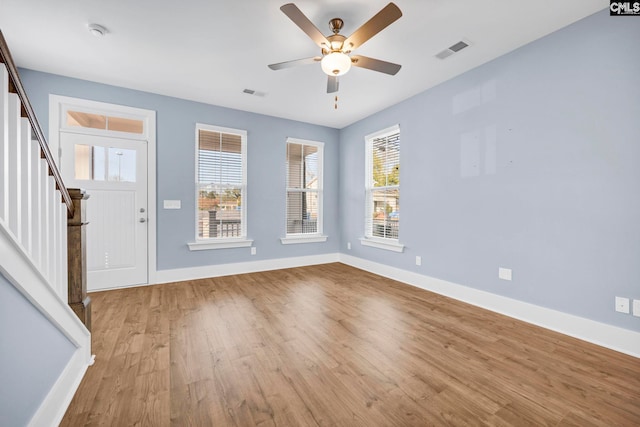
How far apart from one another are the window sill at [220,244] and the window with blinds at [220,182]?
4.6 inches

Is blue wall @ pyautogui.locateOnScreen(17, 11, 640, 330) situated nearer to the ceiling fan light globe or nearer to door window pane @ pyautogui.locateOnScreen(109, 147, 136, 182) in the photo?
door window pane @ pyautogui.locateOnScreen(109, 147, 136, 182)

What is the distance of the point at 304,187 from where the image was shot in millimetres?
5223

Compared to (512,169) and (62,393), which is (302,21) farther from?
(62,393)

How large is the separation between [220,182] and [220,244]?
3.27 ft

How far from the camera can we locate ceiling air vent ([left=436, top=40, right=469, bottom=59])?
105 inches

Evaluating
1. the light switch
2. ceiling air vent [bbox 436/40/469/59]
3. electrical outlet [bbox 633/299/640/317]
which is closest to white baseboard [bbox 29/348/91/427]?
the light switch

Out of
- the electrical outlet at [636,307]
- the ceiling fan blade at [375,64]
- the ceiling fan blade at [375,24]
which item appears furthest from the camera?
the ceiling fan blade at [375,64]

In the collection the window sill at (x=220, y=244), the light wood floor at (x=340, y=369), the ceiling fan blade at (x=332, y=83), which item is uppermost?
the ceiling fan blade at (x=332, y=83)

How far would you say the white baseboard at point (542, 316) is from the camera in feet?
7.01

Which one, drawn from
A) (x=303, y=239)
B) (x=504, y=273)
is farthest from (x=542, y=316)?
(x=303, y=239)

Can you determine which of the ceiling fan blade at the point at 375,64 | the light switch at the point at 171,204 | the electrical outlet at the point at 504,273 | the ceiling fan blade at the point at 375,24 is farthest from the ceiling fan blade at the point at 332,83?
the light switch at the point at 171,204

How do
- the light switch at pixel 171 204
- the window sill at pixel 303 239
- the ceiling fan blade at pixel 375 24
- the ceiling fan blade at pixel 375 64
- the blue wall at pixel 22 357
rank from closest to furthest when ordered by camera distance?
the blue wall at pixel 22 357, the ceiling fan blade at pixel 375 24, the ceiling fan blade at pixel 375 64, the light switch at pixel 171 204, the window sill at pixel 303 239

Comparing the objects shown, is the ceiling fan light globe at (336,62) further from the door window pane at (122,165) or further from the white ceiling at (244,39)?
the door window pane at (122,165)

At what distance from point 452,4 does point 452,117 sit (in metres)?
1.43
